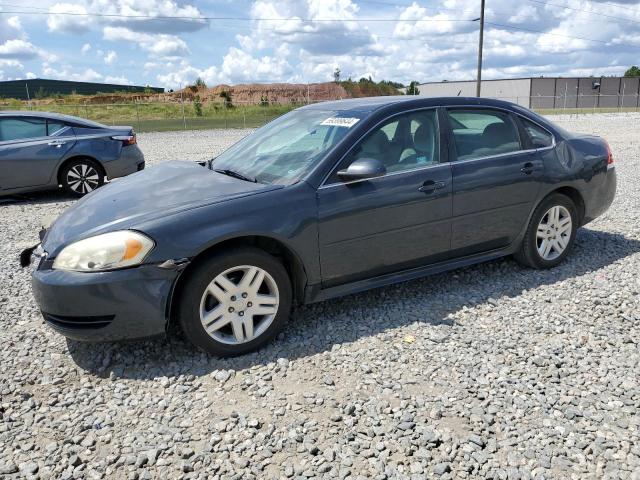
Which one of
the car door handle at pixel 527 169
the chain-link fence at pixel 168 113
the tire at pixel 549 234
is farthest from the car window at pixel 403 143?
the chain-link fence at pixel 168 113

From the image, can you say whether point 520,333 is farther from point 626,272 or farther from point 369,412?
point 626,272

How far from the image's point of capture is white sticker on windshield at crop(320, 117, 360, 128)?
4.06 m

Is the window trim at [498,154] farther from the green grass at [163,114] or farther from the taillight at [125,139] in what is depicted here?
the green grass at [163,114]

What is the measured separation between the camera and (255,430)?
2.84m

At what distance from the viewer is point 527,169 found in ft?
15.3

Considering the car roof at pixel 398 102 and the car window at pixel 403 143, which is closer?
the car window at pixel 403 143

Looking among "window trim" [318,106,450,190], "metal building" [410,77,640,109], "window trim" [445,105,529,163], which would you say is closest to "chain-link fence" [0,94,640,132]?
"window trim" [445,105,529,163]

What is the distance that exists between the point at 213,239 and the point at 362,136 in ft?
4.45

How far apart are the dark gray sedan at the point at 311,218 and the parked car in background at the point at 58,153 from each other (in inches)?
192

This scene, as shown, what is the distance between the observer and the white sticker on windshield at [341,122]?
13.3 ft

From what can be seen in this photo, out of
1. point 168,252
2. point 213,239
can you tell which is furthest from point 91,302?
point 213,239

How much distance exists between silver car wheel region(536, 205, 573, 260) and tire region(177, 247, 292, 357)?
8.37 feet

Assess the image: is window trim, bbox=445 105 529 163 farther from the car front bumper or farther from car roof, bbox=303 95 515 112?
the car front bumper

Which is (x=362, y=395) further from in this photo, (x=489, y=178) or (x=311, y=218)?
(x=489, y=178)
